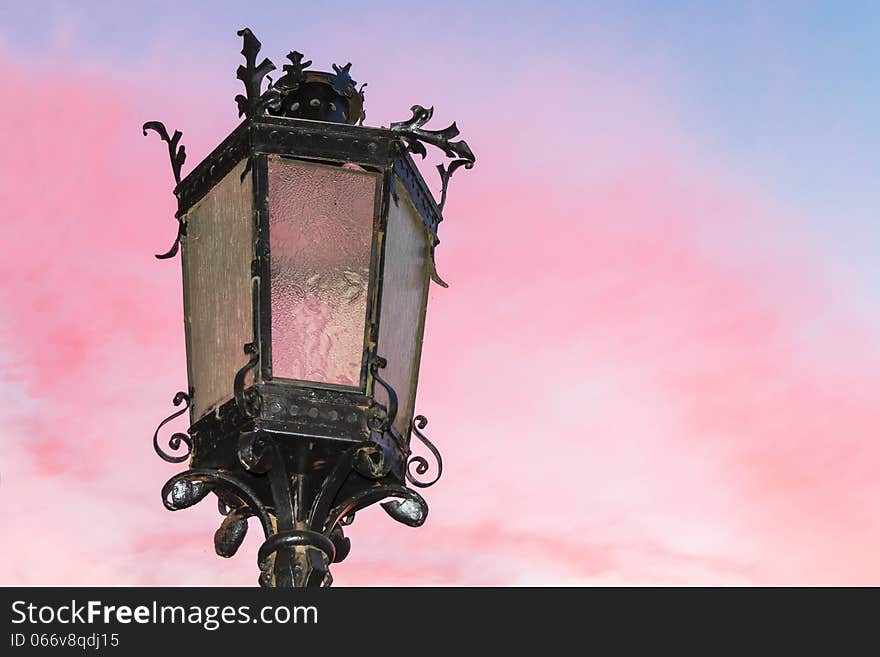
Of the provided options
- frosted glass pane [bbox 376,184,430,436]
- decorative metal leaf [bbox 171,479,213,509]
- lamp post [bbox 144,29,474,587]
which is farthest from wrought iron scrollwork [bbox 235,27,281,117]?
decorative metal leaf [bbox 171,479,213,509]

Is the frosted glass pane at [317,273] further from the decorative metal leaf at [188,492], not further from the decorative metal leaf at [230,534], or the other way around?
the decorative metal leaf at [230,534]

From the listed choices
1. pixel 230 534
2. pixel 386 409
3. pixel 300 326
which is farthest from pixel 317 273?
pixel 230 534

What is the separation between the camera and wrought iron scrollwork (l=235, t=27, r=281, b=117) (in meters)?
4.84

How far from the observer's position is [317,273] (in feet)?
15.5

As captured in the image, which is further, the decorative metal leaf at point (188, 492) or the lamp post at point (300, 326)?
the decorative metal leaf at point (188, 492)

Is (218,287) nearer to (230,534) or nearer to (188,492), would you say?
(188,492)

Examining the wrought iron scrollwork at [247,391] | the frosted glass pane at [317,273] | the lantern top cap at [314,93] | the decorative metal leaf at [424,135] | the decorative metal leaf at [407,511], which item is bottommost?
the decorative metal leaf at [407,511]

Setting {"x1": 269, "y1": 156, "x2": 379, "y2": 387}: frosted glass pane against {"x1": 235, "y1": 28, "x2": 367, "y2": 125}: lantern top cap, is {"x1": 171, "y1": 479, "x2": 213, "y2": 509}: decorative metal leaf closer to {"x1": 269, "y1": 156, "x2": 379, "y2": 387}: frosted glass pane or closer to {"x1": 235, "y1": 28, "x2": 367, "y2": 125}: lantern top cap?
{"x1": 269, "y1": 156, "x2": 379, "y2": 387}: frosted glass pane

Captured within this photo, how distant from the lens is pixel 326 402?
4676 millimetres

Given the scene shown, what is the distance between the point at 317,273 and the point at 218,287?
0.37 metres

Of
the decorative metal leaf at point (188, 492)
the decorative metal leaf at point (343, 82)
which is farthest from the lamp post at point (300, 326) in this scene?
the decorative metal leaf at point (343, 82)

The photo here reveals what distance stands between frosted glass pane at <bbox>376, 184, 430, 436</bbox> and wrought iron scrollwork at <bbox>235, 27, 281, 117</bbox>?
1.63 ft

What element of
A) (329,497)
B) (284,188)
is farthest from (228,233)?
(329,497)

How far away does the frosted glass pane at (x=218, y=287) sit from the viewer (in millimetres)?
4754
